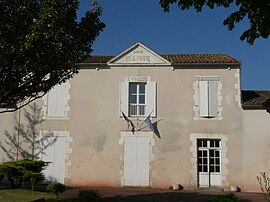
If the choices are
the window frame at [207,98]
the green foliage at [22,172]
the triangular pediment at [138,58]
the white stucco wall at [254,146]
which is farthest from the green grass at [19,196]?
the white stucco wall at [254,146]

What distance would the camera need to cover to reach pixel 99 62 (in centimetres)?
1755

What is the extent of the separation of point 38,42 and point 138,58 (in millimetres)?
9894

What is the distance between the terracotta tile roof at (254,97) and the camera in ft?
54.3

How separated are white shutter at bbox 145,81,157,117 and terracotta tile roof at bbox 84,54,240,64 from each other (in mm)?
1394

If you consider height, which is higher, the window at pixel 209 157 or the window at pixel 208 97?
the window at pixel 208 97

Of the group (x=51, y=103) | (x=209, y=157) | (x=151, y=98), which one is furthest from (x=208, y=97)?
(x=51, y=103)

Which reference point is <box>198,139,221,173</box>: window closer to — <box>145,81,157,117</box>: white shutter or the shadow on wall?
<box>145,81,157,117</box>: white shutter

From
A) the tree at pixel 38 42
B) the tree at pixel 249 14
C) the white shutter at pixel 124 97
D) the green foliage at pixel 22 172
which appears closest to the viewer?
the tree at pixel 249 14

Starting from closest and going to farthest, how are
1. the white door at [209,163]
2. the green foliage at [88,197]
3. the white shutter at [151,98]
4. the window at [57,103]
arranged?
the green foliage at [88,197], the white door at [209,163], the white shutter at [151,98], the window at [57,103]

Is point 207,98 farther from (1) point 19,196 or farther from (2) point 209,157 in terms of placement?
(1) point 19,196

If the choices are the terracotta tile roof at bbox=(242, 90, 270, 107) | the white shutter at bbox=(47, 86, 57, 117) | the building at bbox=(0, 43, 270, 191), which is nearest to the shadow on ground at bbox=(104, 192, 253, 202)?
the building at bbox=(0, 43, 270, 191)

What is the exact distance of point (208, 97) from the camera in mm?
16781

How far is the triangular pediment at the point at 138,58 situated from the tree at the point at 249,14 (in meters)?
12.4

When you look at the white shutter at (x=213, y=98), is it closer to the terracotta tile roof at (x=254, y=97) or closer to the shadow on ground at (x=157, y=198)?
the terracotta tile roof at (x=254, y=97)
